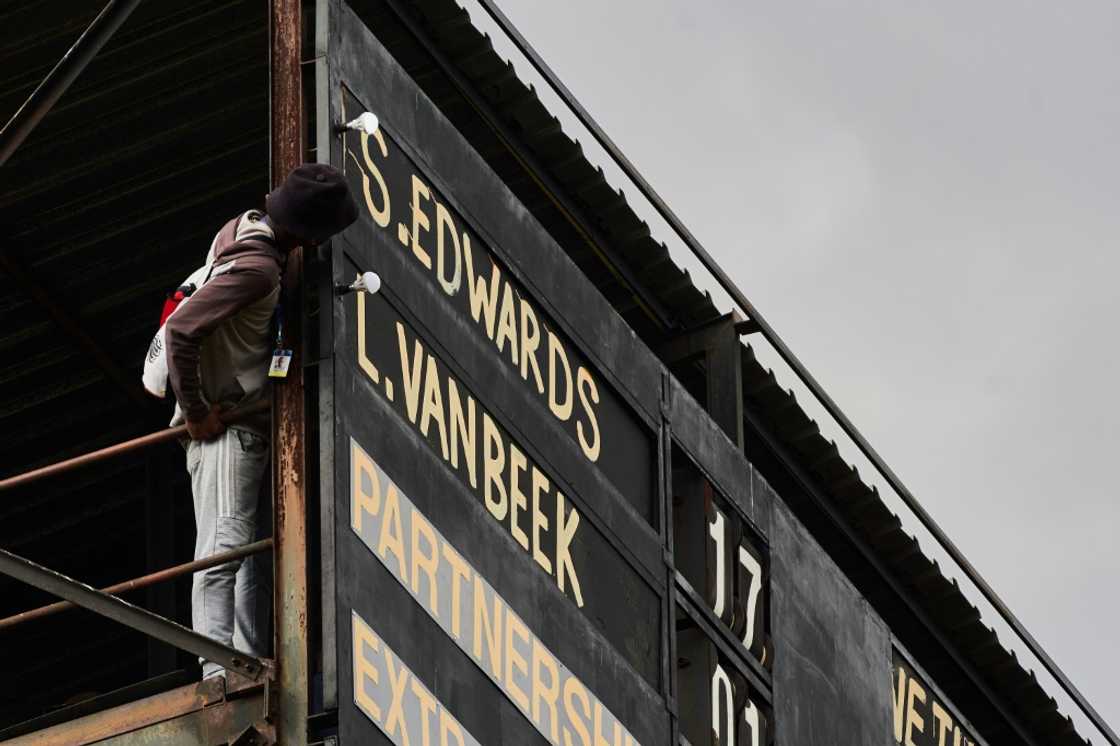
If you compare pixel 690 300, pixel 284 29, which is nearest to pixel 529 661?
pixel 284 29

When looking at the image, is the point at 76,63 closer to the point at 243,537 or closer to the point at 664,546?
the point at 243,537

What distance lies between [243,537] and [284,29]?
7.37 feet

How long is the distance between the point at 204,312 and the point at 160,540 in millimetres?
5127

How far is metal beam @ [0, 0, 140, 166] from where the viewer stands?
1461 cm

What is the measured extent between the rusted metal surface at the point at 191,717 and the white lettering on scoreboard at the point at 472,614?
431 millimetres

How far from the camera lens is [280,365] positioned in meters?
14.6

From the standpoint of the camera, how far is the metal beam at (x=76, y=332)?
1856cm

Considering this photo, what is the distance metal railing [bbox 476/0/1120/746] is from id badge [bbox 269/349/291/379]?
132 inches

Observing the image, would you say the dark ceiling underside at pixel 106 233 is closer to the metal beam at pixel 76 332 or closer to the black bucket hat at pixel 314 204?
the metal beam at pixel 76 332

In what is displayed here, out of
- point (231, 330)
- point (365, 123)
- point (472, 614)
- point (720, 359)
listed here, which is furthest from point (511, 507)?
point (720, 359)

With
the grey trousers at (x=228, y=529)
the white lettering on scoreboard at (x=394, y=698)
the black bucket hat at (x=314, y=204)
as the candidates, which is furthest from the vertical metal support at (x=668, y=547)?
the black bucket hat at (x=314, y=204)

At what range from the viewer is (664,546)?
17391 millimetres

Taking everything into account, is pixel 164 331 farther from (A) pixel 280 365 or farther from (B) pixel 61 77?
(B) pixel 61 77

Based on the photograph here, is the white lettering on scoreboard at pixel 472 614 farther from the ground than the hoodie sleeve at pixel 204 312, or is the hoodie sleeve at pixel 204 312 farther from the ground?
the hoodie sleeve at pixel 204 312
